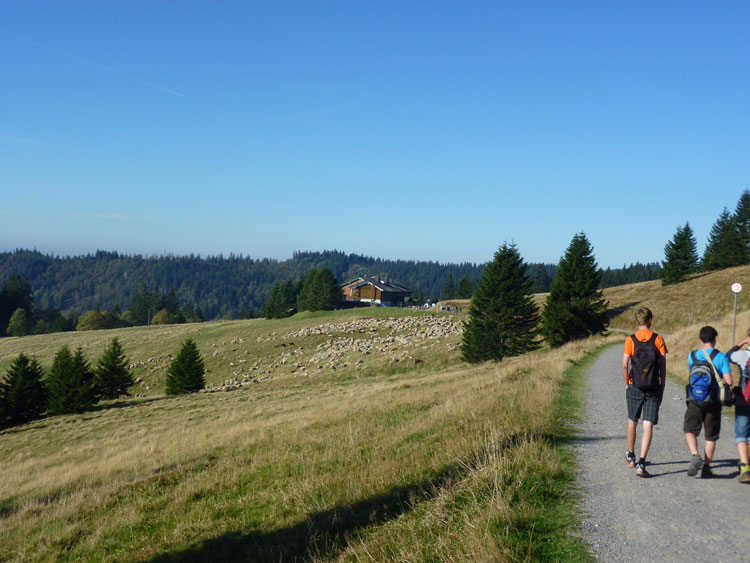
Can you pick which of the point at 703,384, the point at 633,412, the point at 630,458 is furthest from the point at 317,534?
the point at 703,384

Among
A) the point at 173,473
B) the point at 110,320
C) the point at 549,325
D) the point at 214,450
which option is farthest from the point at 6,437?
the point at 110,320

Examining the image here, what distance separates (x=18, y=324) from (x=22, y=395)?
299 ft

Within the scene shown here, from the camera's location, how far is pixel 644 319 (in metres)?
6.87

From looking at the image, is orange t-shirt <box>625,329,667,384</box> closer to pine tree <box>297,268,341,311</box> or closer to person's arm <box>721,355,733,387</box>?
person's arm <box>721,355,733,387</box>

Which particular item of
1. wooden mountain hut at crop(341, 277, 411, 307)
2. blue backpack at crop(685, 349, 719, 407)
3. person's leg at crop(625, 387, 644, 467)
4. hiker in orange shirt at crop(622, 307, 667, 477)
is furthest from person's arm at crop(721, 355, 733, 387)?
wooden mountain hut at crop(341, 277, 411, 307)

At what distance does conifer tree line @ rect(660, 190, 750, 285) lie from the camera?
222ft

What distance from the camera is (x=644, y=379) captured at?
670 centimetres

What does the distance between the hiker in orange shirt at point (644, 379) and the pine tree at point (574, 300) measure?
3309cm

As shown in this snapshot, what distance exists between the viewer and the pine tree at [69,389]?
33656 millimetres

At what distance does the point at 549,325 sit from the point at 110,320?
116 m

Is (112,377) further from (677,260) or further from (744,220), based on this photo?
(744,220)

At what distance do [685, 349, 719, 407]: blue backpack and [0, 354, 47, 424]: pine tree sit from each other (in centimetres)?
3886

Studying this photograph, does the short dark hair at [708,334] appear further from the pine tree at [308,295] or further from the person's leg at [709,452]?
the pine tree at [308,295]

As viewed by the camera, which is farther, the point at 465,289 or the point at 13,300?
the point at 465,289
